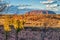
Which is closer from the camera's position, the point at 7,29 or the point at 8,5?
the point at 7,29

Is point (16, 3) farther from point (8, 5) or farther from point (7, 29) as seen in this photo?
point (7, 29)

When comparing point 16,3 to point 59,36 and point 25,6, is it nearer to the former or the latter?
point 25,6

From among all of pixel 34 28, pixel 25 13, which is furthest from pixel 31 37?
pixel 25 13

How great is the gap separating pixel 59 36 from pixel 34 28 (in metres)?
0.37

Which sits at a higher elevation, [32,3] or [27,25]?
[32,3]

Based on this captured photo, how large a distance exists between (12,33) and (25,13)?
1.13ft

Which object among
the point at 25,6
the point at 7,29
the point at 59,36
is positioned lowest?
the point at 59,36

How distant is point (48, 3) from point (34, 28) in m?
0.41

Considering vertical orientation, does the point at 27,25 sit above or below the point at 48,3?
below

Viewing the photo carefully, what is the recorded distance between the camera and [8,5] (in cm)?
336

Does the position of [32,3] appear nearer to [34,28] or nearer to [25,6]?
[25,6]

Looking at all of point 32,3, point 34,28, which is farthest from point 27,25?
point 32,3

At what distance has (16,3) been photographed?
335cm

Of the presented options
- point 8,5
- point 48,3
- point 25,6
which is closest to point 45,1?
point 48,3
